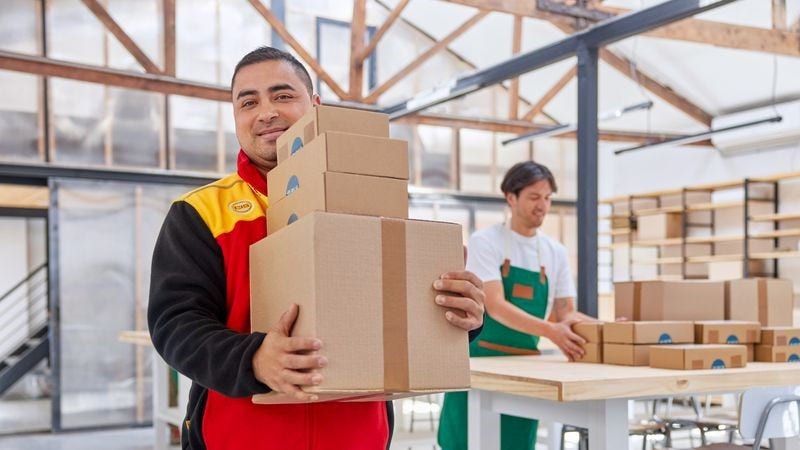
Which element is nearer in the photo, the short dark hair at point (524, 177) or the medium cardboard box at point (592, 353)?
the medium cardboard box at point (592, 353)

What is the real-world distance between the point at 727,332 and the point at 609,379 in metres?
0.99

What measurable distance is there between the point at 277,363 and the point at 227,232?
328 mm

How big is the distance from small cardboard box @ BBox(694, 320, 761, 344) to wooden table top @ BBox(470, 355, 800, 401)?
0.12m

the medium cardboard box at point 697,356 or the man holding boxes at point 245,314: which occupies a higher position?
the man holding boxes at point 245,314

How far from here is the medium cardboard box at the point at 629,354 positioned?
306 centimetres

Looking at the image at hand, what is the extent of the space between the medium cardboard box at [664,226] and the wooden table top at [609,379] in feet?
23.5

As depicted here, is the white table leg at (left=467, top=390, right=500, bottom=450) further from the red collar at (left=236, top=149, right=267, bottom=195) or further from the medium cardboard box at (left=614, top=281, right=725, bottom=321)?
the red collar at (left=236, top=149, right=267, bottom=195)

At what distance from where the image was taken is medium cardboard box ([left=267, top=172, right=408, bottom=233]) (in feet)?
3.99

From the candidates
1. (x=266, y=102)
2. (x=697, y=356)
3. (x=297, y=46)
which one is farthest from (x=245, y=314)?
(x=297, y=46)

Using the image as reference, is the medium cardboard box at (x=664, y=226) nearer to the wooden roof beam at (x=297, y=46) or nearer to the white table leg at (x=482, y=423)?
the wooden roof beam at (x=297, y=46)

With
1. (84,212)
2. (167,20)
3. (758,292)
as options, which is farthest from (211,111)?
(758,292)

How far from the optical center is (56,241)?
7.64 m

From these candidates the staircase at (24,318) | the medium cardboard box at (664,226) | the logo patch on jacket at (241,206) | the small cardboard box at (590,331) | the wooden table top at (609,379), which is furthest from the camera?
the medium cardboard box at (664,226)

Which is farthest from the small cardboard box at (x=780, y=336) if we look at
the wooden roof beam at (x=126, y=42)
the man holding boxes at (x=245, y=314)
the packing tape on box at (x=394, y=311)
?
the wooden roof beam at (x=126, y=42)
